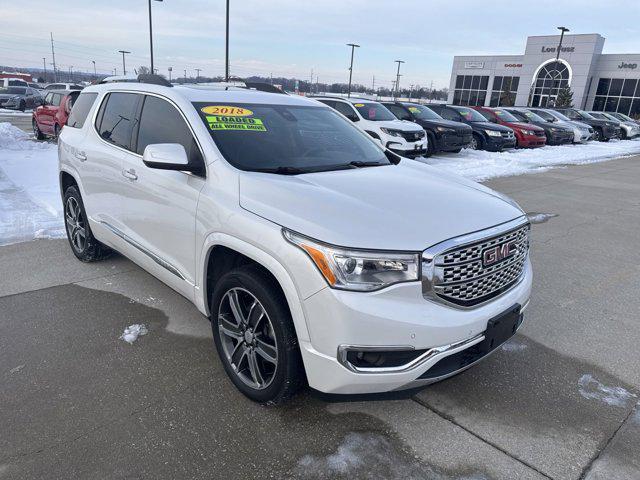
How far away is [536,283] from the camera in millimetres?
4988

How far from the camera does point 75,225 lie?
16.5 ft

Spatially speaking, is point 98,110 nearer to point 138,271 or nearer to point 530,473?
point 138,271

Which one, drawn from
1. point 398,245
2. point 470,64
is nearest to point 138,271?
point 398,245

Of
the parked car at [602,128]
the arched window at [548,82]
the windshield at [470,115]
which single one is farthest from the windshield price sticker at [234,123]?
the arched window at [548,82]

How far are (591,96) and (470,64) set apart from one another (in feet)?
Answer: 52.4

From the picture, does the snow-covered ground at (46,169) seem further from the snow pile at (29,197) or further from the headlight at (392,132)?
the headlight at (392,132)

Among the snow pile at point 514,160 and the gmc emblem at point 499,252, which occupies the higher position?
the gmc emblem at point 499,252

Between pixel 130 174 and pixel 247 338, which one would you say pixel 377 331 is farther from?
pixel 130 174

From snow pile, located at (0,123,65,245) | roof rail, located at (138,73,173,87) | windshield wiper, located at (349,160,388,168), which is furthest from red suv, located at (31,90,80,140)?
windshield wiper, located at (349,160,388,168)

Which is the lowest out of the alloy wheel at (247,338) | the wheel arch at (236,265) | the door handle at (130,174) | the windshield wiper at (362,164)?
the alloy wheel at (247,338)

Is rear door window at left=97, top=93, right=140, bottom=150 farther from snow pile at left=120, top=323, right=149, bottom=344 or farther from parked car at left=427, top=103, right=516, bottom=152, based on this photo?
parked car at left=427, top=103, right=516, bottom=152

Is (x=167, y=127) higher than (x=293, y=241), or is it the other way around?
(x=167, y=127)

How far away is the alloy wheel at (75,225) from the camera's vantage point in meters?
4.90

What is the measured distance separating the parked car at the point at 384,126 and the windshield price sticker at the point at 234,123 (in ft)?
30.6
